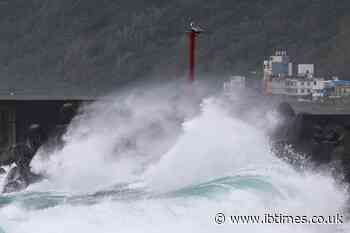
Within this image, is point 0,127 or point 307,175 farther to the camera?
point 0,127

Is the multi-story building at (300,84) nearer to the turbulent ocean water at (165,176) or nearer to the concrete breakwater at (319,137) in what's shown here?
the turbulent ocean water at (165,176)

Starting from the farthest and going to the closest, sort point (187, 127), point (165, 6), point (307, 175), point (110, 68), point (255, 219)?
point (165, 6)
point (110, 68)
point (187, 127)
point (307, 175)
point (255, 219)

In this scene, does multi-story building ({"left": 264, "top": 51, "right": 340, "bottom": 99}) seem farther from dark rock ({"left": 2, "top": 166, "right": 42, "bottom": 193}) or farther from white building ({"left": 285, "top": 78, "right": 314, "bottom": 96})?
dark rock ({"left": 2, "top": 166, "right": 42, "bottom": 193})

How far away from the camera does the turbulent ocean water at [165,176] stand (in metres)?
15.6

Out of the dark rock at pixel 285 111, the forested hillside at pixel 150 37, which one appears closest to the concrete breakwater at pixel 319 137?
the dark rock at pixel 285 111

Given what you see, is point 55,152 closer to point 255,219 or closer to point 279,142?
point 279,142

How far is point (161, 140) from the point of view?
64.3ft

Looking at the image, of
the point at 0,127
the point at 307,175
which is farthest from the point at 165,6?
the point at 307,175

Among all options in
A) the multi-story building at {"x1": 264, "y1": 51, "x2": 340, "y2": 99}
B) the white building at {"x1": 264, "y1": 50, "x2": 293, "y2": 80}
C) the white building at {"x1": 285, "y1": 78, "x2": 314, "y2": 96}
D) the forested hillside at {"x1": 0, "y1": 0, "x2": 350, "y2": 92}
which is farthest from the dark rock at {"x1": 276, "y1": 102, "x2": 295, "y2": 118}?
the forested hillside at {"x1": 0, "y1": 0, "x2": 350, "y2": 92}

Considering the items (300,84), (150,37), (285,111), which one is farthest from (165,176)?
(150,37)

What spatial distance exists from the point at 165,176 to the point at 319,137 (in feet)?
8.27

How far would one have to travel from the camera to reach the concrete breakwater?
17.9 m

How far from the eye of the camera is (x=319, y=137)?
60.0 ft

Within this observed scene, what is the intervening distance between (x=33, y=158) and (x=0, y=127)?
5.57 feet
